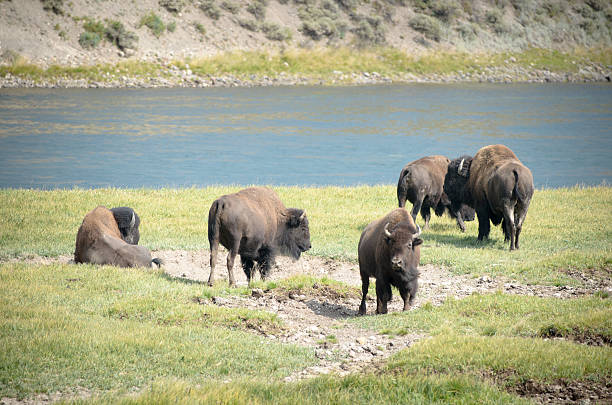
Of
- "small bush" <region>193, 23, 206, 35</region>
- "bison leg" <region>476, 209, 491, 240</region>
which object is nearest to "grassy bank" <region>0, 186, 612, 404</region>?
"bison leg" <region>476, 209, 491, 240</region>

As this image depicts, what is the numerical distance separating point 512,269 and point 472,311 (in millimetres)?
3240

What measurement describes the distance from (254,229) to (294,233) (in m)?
1.25

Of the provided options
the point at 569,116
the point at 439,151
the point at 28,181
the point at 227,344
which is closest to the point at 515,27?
the point at 569,116

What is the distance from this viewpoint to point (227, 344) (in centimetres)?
830

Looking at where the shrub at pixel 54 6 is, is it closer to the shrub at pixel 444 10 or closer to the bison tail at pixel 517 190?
the shrub at pixel 444 10

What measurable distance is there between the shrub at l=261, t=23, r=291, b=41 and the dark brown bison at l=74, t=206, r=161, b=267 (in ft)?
191

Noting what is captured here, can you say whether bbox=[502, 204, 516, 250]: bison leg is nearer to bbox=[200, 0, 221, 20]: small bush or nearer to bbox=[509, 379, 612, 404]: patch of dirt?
bbox=[509, 379, 612, 404]: patch of dirt

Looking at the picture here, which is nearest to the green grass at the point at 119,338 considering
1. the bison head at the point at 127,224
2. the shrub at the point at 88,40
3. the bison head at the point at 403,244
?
the bison head at the point at 403,244

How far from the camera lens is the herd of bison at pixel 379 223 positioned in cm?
1009

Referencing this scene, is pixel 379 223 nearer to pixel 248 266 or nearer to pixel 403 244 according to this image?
pixel 403 244

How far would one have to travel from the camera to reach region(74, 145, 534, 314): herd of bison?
10.1m

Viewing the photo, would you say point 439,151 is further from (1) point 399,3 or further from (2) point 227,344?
(1) point 399,3

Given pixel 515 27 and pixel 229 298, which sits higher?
pixel 515 27

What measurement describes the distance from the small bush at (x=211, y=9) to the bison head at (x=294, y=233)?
197 feet
